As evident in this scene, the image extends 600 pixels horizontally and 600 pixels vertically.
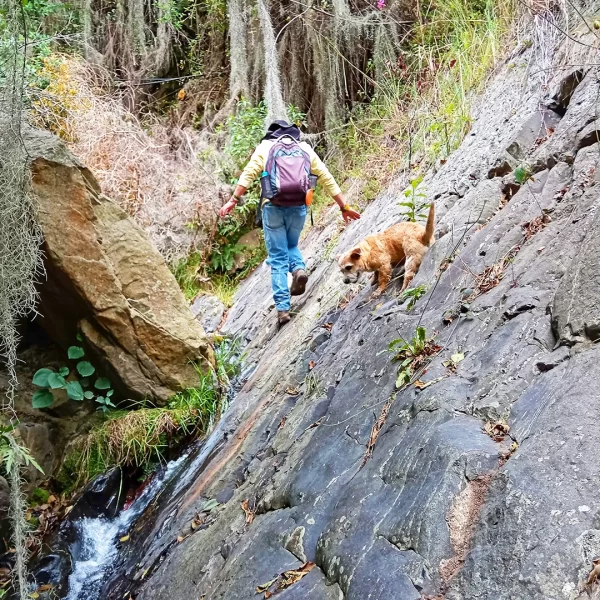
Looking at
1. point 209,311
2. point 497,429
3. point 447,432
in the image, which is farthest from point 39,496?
point 497,429

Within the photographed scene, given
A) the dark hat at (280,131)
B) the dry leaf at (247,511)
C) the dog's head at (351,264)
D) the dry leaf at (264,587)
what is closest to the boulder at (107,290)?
the dark hat at (280,131)

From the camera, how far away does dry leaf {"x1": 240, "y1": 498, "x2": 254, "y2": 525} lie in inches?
152

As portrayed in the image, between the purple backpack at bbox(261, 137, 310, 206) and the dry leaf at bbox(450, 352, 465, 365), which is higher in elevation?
the purple backpack at bbox(261, 137, 310, 206)

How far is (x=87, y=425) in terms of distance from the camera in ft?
21.2

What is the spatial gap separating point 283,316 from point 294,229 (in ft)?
3.36

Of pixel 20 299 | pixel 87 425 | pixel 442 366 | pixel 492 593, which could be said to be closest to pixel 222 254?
pixel 87 425

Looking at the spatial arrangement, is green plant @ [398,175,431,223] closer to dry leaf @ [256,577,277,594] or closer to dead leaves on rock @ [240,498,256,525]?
dead leaves on rock @ [240,498,256,525]

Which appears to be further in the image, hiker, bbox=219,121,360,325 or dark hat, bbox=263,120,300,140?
dark hat, bbox=263,120,300,140

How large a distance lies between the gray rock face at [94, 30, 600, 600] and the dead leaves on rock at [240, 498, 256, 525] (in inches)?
0.5

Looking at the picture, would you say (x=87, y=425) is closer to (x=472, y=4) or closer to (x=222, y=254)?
(x=222, y=254)

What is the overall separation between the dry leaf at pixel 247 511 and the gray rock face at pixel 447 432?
1cm

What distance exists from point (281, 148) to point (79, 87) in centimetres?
577

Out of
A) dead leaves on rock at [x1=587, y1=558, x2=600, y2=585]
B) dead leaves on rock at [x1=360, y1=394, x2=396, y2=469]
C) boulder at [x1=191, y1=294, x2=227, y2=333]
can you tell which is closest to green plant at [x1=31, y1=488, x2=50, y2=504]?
boulder at [x1=191, y1=294, x2=227, y2=333]

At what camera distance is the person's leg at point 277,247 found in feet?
19.7
